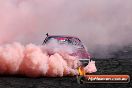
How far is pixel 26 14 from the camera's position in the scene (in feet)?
91.7

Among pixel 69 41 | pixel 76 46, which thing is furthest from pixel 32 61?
pixel 69 41

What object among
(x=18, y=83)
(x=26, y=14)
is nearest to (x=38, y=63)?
(x=18, y=83)

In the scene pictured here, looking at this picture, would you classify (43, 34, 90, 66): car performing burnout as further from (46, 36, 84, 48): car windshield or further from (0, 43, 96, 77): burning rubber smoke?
(0, 43, 96, 77): burning rubber smoke

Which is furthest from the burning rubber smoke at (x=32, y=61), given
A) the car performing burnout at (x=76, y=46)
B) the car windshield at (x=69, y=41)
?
the car windshield at (x=69, y=41)

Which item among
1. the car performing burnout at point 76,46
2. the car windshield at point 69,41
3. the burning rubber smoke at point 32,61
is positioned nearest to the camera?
the burning rubber smoke at point 32,61

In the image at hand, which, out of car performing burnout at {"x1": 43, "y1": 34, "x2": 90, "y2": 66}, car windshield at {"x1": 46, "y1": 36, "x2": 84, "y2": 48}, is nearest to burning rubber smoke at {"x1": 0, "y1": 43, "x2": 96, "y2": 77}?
car performing burnout at {"x1": 43, "y1": 34, "x2": 90, "y2": 66}

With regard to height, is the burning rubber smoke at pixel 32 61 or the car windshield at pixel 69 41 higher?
the car windshield at pixel 69 41

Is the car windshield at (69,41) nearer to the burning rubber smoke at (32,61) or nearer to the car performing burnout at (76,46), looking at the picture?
the car performing burnout at (76,46)

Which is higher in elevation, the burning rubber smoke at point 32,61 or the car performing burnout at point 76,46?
the car performing burnout at point 76,46

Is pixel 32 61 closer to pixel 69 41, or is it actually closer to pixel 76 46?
pixel 76 46

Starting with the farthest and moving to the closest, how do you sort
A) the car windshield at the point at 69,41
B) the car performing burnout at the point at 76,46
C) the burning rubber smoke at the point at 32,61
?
the car windshield at the point at 69,41
the car performing burnout at the point at 76,46
the burning rubber smoke at the point at 32,61

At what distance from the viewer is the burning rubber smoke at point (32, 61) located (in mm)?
22688

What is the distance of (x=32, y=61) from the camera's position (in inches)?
905

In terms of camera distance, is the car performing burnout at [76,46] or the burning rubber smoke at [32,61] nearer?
the burning rubber smoke at [32,61]
